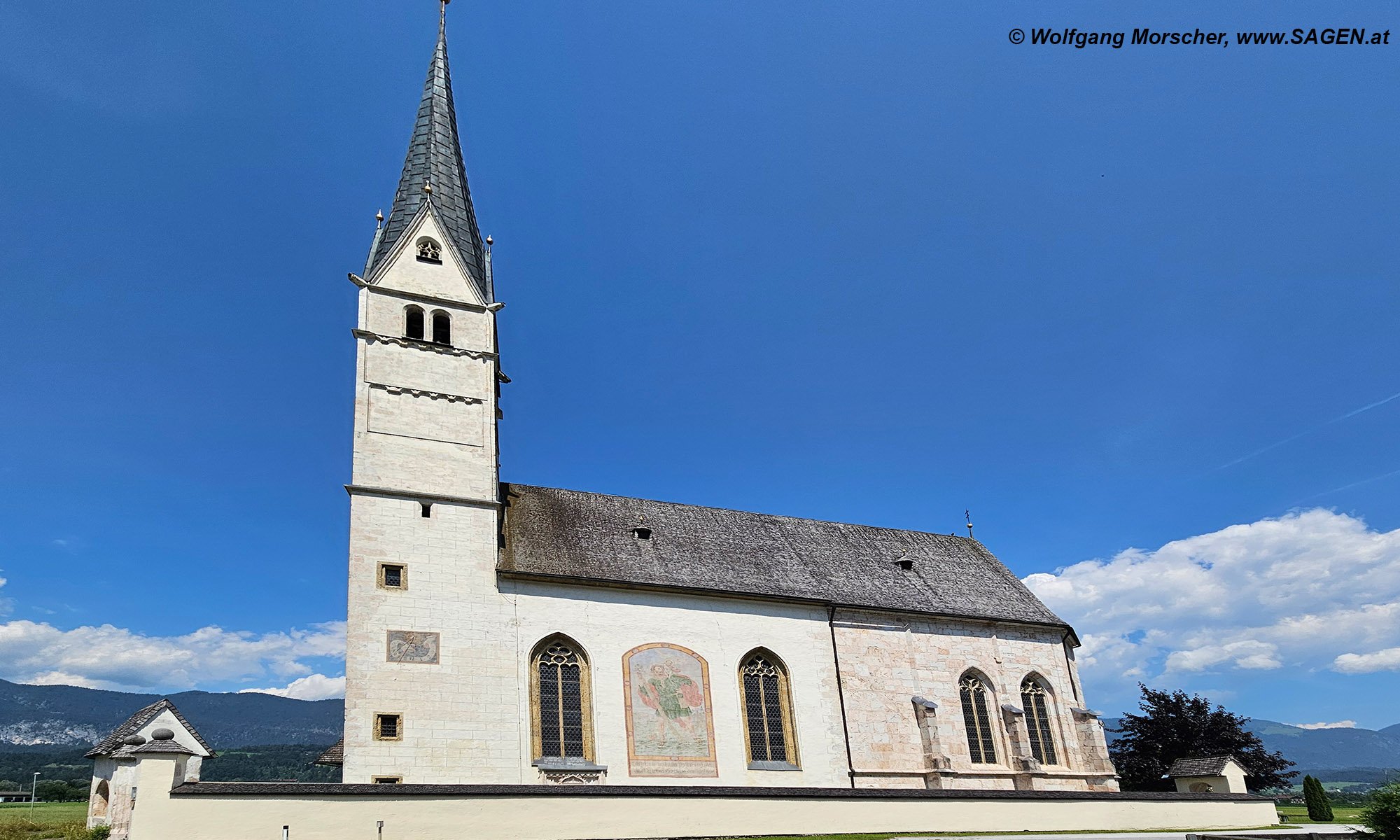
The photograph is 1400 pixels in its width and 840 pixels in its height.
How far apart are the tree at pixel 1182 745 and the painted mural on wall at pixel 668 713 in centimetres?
2373

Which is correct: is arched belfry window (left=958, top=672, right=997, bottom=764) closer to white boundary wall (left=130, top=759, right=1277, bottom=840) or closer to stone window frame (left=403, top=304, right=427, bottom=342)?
white boundary wall (left=130, top=759, right=1277, bottom=840)

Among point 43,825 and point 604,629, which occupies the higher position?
point 604,629

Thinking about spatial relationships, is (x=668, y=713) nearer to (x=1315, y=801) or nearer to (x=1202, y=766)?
(x=1202, y=766)

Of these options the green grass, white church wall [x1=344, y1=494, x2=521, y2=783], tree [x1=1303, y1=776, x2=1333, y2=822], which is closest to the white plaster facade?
white church wall [x1=344, y1=494, x2=521, y2=783]

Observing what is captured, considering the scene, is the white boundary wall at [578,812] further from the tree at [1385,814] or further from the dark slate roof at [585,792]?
the tree at [1385,814]

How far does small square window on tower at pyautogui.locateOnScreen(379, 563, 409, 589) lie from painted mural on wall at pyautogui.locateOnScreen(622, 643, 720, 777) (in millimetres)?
6540

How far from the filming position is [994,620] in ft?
101

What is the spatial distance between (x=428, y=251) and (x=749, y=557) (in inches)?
599

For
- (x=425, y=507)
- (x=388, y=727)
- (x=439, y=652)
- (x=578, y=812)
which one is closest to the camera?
(x=578, y=812)

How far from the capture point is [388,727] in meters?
21.4

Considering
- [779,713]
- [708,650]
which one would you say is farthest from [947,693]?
[708,650]

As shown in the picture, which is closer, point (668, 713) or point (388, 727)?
point (388, 727)

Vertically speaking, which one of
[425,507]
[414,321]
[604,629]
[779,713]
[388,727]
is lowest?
[779,713]

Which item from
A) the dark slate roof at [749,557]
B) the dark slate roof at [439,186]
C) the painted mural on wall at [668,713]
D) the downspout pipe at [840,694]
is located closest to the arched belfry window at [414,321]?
the dark slate roof at [439,186]
